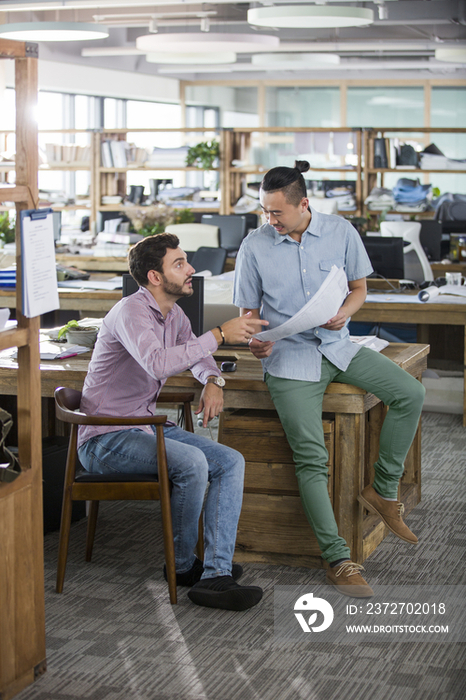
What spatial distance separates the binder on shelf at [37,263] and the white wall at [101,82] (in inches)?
397

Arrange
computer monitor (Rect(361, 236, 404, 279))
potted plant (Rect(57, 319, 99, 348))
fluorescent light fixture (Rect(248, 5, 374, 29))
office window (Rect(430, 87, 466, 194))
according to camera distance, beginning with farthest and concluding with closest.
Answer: office window (Rect(430, 87, 466, 194))
fluorescent light fixture (Rect(248, 5, 374, 29))
computer monitor (Rect(361, 236, 404, 279))
potted plant (Rect(57, 319, 99, 348))

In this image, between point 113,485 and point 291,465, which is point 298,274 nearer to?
point 291,465

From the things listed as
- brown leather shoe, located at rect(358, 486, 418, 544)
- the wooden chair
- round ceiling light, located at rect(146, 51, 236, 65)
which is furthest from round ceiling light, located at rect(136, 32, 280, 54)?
brown leather shoe, located at rect(358, 486, 418, 544)

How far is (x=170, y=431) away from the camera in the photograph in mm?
3111

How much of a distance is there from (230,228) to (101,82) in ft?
22.8

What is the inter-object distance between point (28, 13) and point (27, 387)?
11090 mm

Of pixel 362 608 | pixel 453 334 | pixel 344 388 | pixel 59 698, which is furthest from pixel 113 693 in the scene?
pixel 453 334

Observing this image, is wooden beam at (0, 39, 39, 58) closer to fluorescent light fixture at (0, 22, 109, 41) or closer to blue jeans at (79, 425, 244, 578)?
blue jeans at (79, 425, 244, 578)

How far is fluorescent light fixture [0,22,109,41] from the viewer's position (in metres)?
6.96

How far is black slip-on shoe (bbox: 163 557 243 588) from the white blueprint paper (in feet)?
2.83

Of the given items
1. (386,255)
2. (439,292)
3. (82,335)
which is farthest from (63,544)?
(386,255)

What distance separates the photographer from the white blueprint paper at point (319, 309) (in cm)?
293

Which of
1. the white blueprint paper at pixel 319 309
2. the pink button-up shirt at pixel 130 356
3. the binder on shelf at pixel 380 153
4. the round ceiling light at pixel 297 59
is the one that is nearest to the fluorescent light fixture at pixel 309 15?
the binder on shelf at pixel 380 153

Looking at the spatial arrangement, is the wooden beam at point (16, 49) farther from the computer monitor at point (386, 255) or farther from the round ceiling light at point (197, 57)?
the round ceiling light at point (197, 57)
